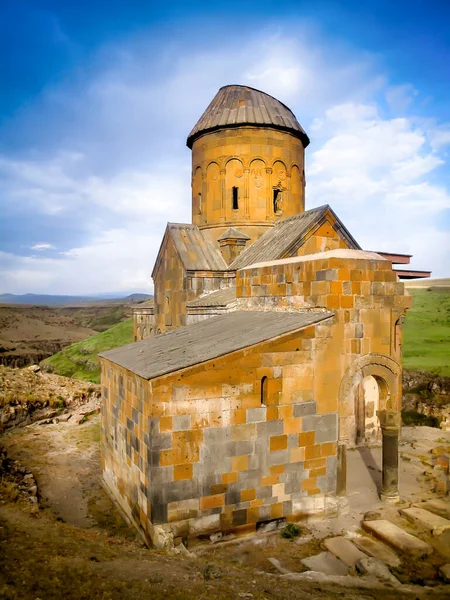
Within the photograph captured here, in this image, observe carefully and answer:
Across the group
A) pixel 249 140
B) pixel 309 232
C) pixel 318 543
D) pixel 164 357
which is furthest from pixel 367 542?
pixel 249 140

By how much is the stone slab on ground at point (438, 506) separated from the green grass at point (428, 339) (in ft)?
35.2

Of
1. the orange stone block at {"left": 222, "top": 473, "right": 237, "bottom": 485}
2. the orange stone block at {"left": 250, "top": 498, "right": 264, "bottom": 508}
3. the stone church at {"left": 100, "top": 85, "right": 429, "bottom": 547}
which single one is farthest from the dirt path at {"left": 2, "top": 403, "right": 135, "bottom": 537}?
the orange stone block at {"left": 250, "top": 498, "right": 264, "bottom": 508}

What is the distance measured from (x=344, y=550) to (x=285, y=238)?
7.70 m

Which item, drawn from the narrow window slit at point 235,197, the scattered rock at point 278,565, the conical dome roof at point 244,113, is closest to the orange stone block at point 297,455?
the scattered rock at point 278,565

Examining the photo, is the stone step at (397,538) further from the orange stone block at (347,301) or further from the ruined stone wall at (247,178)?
the ruined stone wall at (247,178)

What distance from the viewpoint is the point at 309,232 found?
37.7 feet

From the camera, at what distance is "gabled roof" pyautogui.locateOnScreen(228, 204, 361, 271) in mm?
11320

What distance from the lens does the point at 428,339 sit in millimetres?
22984

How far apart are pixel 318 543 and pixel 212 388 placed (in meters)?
2.46

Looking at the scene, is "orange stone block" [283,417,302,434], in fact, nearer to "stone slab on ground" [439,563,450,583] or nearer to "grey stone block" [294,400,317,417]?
"grey stone block" [294,400,317,417]

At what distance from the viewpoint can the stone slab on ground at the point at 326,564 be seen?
5414 mm

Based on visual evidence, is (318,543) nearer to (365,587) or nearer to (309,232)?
(365,587)

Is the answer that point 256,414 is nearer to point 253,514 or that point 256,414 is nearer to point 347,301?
point 253,514

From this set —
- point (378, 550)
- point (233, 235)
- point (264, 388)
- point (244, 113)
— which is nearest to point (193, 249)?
point (233, 235)
